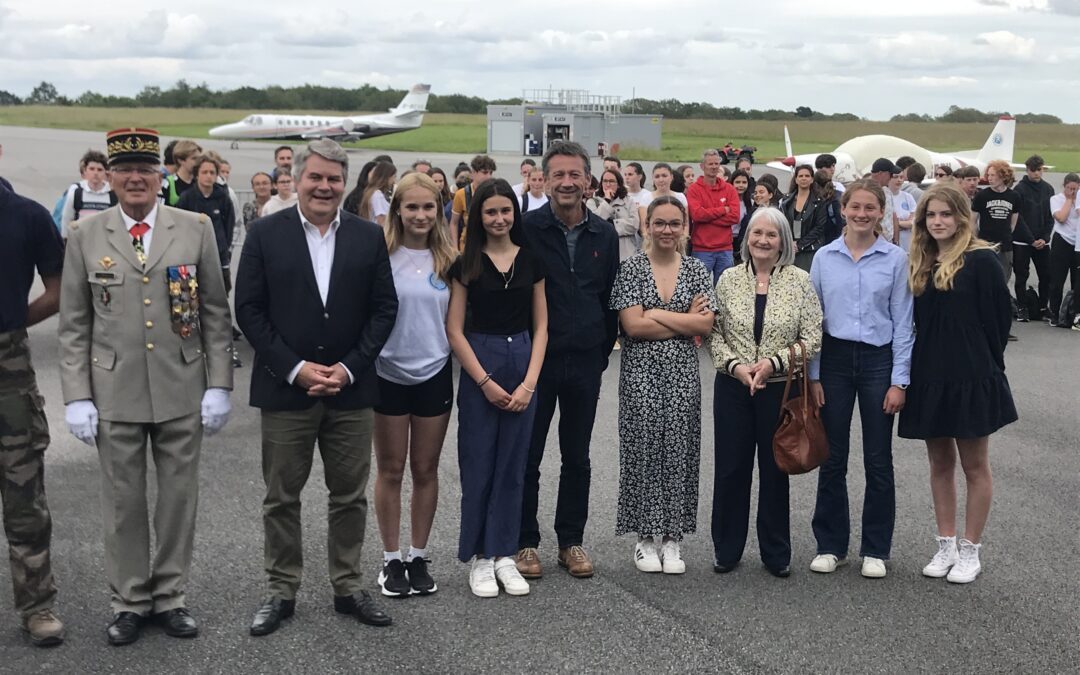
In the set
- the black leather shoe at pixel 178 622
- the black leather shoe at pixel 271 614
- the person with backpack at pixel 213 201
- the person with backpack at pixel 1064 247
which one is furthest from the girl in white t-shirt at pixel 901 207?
the black leather shoe at pixel 178 622

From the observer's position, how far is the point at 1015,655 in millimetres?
4430

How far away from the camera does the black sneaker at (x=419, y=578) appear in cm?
501

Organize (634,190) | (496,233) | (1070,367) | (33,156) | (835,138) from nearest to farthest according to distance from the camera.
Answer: (496,233)
(1070,367)
(634,190)
(33,156)
(835,138)

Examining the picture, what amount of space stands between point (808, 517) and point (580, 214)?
2395 mm

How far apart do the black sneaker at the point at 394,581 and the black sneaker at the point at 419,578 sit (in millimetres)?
33

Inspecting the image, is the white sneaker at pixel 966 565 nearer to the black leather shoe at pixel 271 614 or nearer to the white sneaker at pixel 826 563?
the white sneaker at pixel 826 563

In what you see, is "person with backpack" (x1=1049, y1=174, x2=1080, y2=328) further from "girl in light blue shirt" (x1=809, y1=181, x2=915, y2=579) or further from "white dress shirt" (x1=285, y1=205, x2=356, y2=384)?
"white dress shirt" (x1=285, y1=205, x2=356, y2=384)

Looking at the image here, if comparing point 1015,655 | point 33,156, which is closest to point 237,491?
point 1015,655

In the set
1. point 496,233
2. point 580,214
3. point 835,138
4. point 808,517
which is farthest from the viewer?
point 835,138

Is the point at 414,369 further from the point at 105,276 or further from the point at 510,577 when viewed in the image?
the point at 105,276

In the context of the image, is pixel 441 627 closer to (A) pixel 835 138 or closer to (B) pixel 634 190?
(B) pixel 634 190

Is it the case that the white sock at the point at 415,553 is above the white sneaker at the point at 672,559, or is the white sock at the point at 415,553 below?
above

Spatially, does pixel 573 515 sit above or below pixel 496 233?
below

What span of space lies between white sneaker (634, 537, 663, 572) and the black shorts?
1289 millimetres
